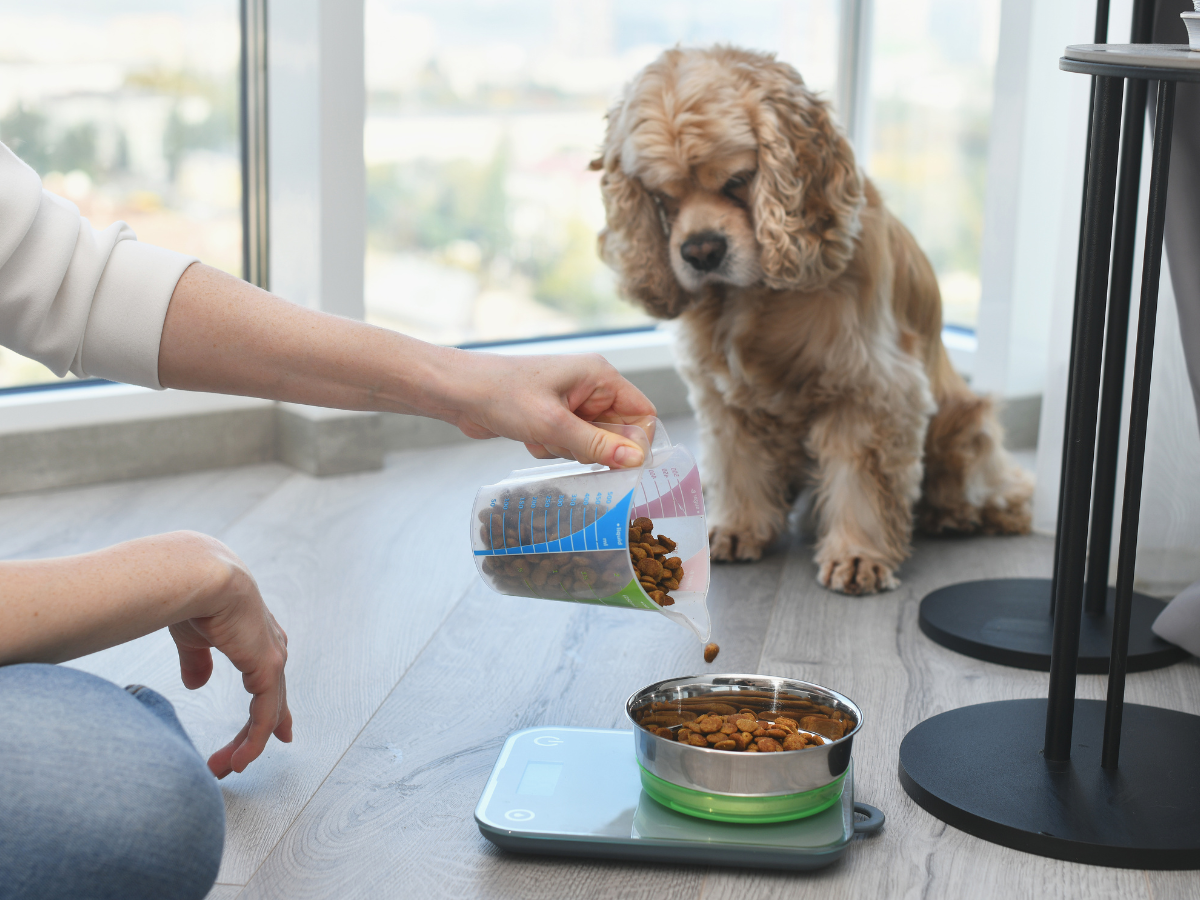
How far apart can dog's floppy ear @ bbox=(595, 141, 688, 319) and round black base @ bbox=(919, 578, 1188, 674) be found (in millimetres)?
772

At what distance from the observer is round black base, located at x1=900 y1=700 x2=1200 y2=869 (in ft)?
4.59

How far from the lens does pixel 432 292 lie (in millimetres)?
3408

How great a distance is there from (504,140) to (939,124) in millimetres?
1347

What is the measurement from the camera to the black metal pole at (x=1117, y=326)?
153cm

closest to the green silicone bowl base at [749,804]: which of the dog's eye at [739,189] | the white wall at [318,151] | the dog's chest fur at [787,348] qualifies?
the dog's chest fur at [787,348]

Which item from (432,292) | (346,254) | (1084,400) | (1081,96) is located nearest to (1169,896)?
(1084,400)

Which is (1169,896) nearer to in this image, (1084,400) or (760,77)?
(1084,400)

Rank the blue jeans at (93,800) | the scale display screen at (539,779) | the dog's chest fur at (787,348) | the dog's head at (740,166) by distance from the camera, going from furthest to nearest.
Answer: the dog's chest fur at (787,348) → the dog's head at (740,166) → the scale display screen at (539,779) → the blue jeans at (93,800)

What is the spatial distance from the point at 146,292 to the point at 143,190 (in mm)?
1718

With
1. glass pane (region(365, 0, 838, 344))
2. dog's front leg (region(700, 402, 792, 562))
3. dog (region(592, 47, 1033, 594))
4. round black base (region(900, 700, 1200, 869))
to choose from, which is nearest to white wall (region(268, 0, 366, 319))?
glass pane (region(365, 0, 838, 344))

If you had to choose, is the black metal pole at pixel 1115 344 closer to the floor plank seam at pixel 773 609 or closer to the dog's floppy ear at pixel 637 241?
the floor plank seam at pixel 773 609

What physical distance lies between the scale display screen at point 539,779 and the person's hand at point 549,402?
41cm

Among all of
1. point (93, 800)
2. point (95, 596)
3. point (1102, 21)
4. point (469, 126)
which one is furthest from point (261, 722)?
point (469, 126)

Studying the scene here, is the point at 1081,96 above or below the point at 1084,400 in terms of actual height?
above
